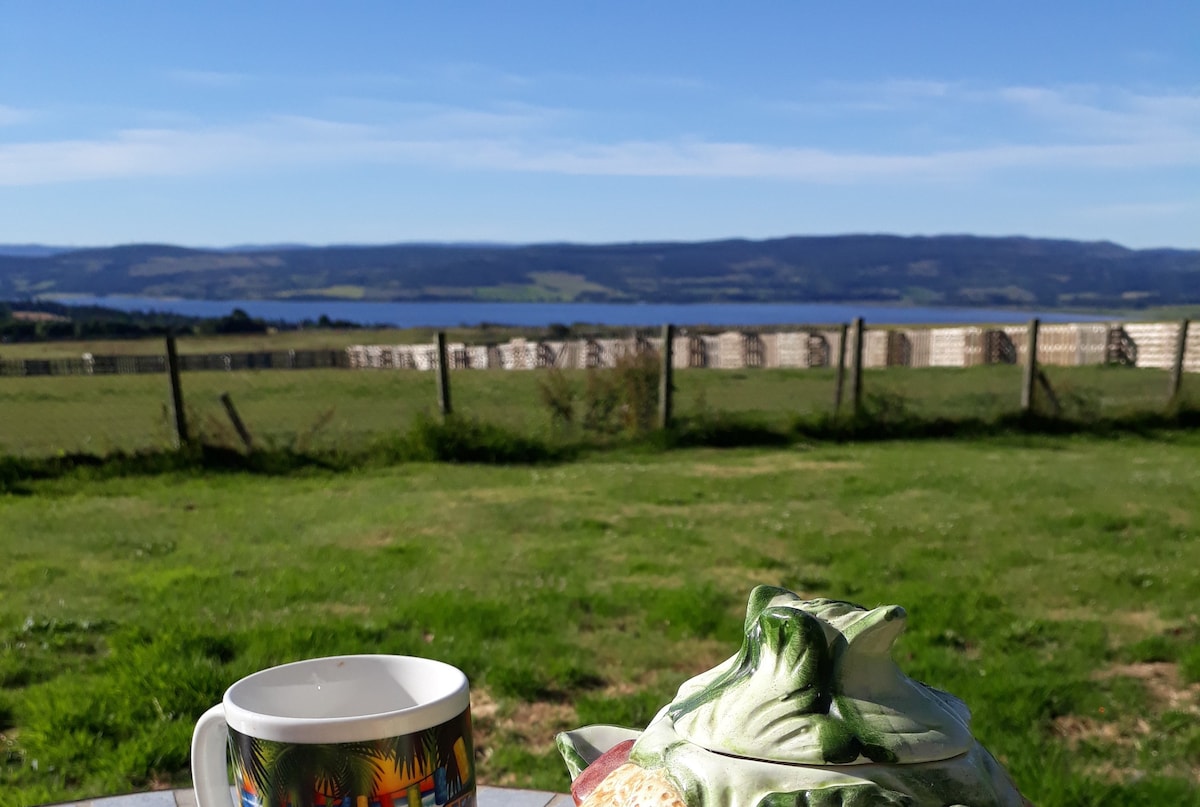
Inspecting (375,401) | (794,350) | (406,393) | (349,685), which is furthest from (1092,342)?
(349,685)

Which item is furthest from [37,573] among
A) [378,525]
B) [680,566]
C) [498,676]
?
[680,566]

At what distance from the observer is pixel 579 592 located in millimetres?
6824

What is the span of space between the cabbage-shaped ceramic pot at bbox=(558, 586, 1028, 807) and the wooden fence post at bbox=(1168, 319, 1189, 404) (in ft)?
57.1

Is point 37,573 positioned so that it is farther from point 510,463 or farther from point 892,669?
point 892,669

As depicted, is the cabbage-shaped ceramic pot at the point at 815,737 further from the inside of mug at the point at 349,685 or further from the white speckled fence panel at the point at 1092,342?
the white speckled fence panel at the point at 1092,342

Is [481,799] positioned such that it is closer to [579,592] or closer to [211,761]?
[211,761]

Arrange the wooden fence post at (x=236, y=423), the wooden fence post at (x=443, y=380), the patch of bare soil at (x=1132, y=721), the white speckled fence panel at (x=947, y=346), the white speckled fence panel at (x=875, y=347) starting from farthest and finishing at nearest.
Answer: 1. the white speckled fence panel at (x=875, y=347)
2. the white speckled fence panel at (x=947, y=346)
3. the wooden fence post at (x=443, y=380)
4. the wooden fence post at (x=236, y=423)
5. the patch of bare soil at (x=1132, y=721)

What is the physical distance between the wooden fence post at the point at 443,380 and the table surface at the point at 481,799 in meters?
11.3

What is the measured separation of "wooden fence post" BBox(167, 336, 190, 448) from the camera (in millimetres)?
11906

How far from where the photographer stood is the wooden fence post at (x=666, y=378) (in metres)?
14.0

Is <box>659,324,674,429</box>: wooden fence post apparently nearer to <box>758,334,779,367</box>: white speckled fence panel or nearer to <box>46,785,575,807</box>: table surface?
<box>46,785,575,807</box>: table surface

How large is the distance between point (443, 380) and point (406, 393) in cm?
269

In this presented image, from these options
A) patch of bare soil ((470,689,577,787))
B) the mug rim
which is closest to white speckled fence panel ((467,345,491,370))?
patch of bare soil ((470,689,577,787))

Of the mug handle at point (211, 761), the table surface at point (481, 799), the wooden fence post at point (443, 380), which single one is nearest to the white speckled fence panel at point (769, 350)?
the wooden fence post at point (443, 380)
